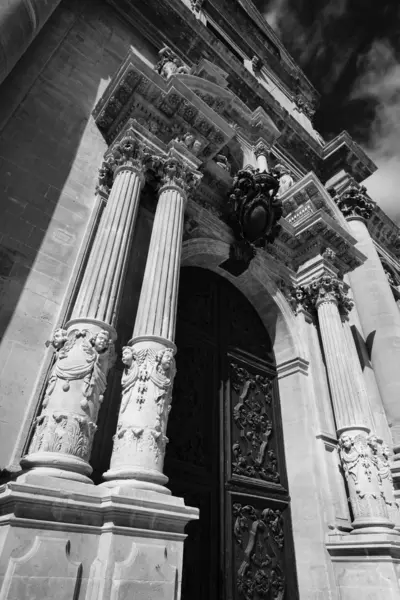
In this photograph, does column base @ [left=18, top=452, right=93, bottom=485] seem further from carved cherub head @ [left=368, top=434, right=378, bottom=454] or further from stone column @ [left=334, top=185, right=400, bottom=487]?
stone column @ [left=334, top=185, right=400, bottom=487]

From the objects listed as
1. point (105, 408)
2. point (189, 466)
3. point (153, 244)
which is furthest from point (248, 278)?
point (105, 408)

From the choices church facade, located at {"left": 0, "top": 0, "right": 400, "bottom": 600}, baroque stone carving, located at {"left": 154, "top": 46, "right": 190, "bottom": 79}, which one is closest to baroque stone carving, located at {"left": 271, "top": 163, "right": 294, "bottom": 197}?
church facade, located at {"left": 0, "top": 0, "right": 400, "bottom": 600}

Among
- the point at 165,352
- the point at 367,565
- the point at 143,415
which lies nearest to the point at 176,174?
the point at 165,352

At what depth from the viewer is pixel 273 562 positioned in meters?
6.07

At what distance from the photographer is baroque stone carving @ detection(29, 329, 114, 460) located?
3.43 metres

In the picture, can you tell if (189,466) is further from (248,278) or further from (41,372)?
(248,278)

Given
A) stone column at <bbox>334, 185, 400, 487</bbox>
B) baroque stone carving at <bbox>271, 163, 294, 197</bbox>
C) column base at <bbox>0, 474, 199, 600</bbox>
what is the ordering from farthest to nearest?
1. baroque stone carving at <bbox>271, 163, 294, 197</bbox>
2. stone column at <bbox>334, 185, 400, 487</bbox>
3. column base at <bbox>0, 474, 199, 600</bbox>

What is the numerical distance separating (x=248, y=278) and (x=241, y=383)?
2399 millimetres

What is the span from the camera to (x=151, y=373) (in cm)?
415

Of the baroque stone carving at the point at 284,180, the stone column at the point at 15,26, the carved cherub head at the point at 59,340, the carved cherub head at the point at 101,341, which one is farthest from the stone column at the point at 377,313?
the stone column at the point at 15,26

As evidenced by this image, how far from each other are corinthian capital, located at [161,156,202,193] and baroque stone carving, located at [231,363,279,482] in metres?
3.48

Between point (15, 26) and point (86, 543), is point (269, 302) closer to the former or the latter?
point (86, 543)

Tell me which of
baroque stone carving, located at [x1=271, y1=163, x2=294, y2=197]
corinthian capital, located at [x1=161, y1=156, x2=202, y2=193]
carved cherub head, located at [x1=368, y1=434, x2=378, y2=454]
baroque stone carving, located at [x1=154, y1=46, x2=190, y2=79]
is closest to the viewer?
corinthian capital, located at [x1=161, y1=156, x2=202, y2=193]

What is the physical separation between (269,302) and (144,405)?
5.32 m
